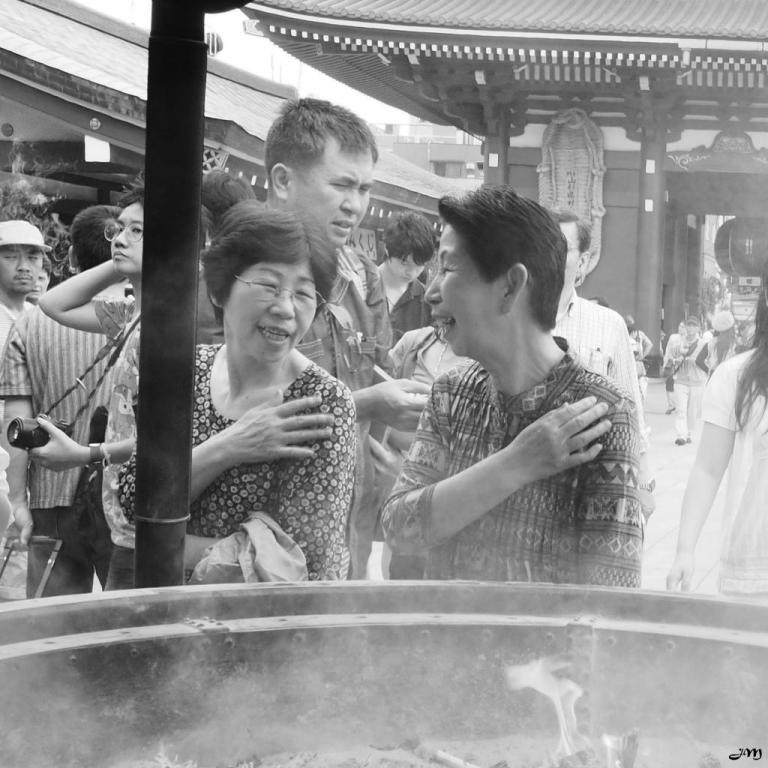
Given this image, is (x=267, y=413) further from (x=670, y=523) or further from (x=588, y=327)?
(x=670, y=523)

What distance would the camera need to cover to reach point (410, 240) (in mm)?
4641

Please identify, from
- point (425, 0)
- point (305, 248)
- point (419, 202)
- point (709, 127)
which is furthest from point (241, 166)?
point (709, 127)

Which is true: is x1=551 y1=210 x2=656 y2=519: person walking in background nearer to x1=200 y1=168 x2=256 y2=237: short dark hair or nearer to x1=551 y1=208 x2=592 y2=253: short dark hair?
x1=551 y1=208 x2=592 y2=253: short dark hair

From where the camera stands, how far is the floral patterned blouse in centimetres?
199

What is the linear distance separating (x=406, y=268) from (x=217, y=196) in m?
2.12

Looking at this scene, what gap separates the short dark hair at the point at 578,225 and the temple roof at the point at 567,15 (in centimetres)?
902

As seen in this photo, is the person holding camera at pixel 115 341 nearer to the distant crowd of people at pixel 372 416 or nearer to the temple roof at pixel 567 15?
the distant crowd of people at pixel 372 416

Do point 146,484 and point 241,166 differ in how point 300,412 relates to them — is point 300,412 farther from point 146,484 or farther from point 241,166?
point 241,166

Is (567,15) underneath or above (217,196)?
above

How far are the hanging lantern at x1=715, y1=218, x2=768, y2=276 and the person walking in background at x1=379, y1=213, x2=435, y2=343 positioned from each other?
5.21 ft

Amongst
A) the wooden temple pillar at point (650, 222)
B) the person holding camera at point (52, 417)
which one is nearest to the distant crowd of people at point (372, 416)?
the person holding camera at point (52, 417)

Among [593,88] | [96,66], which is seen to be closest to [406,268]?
[96,66]

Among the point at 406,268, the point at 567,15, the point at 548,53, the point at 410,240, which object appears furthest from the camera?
the point at 567,15

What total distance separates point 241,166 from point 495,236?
507 cm
